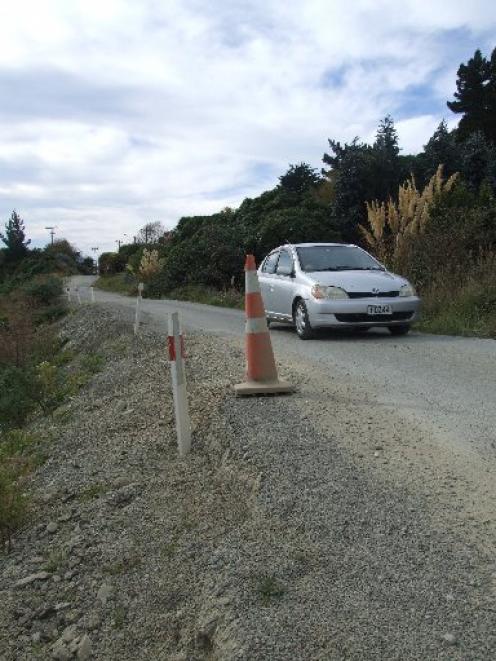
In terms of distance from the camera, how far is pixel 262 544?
341 centimetres

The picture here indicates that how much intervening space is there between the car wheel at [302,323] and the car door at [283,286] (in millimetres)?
285

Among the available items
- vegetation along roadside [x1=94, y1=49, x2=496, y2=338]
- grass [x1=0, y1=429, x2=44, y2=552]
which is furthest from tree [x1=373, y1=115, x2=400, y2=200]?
grass [x1=0, y1=429, x2=44, y2=552]

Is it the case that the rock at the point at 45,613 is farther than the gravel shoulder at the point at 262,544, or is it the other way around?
the rock at the point at 45,613

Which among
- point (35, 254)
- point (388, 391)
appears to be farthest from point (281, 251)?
point (35, 254)

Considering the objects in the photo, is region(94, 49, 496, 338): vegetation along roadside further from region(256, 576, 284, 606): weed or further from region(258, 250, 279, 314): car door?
region(256, 576, 284, 606): weed

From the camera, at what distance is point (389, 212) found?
1448cm

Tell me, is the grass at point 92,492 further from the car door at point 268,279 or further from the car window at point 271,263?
the car window at point 271,263

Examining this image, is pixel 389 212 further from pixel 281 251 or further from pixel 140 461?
pixel 140 461

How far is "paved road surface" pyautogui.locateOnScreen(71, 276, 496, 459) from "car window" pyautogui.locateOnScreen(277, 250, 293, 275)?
3.31 ft

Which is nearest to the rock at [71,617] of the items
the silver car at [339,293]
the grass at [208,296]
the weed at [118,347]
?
the silver car at [339,293]

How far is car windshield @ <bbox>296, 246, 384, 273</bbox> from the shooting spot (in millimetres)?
10633

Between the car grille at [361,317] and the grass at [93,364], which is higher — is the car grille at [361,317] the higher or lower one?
the higher one

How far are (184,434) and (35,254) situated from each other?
3268 inches

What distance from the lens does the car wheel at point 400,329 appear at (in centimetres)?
1018
